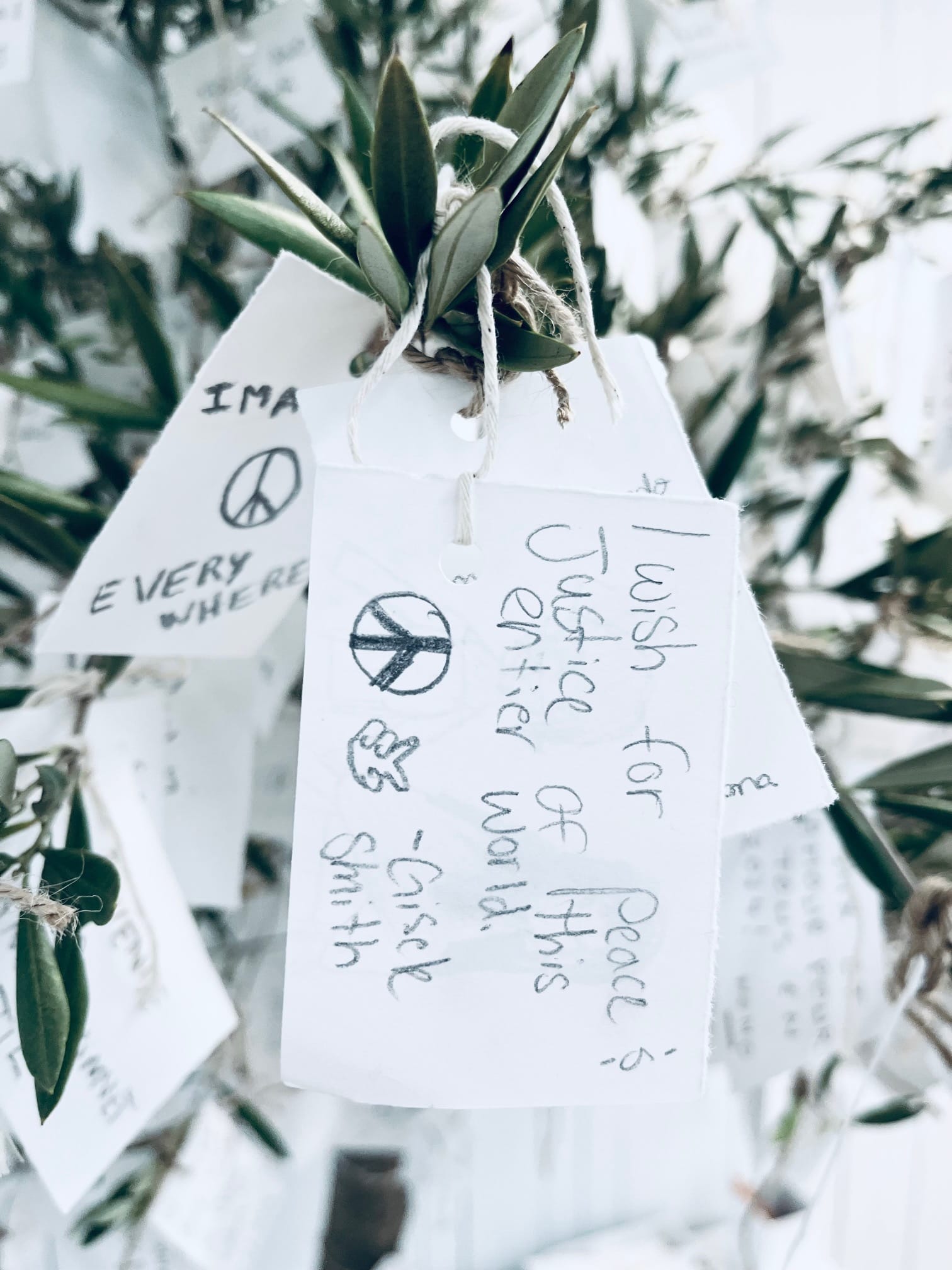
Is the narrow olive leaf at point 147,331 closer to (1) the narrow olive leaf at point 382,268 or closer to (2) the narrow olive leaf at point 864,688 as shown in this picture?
(1) the narrow olive leaf at point 382,268

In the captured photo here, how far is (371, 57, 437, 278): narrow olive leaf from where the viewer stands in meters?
0.30

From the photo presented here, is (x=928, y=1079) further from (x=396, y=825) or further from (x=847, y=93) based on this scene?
(x=847, y=93)

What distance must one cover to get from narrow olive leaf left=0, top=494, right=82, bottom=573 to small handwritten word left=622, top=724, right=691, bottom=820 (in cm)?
31

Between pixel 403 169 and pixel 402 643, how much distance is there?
17cm

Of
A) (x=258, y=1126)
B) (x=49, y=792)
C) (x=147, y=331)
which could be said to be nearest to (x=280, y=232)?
(x=147, y=331)

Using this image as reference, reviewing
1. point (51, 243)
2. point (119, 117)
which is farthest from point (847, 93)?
point (51, 243)

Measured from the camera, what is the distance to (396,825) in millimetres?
337

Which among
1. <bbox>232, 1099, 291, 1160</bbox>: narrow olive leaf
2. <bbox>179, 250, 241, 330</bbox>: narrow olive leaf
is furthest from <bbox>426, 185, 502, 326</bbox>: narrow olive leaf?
<bbox>232, 1099, 291, 1160</bbox>: narrow olive leaf

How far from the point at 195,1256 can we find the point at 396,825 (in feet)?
2.03

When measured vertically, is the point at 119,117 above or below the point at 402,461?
above

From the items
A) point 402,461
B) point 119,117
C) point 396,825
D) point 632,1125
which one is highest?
point 119,117

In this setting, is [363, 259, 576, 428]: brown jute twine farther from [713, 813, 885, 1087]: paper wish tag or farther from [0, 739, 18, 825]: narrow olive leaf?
[713, 813, 885, 1087]: paper wish tag

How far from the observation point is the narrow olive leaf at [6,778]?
351mm

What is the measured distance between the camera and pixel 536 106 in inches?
12.7
